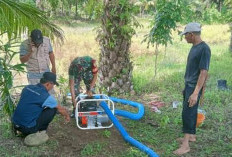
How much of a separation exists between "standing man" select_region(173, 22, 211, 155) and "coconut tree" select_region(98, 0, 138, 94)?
287cm

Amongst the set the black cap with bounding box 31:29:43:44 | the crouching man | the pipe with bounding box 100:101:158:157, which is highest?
the black cap with bounding box 31:29:43:44

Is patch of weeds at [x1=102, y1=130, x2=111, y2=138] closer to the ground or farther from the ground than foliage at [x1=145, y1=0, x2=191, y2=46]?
closer to the ground

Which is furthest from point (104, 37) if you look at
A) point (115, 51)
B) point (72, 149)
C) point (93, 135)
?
point (72, 149)

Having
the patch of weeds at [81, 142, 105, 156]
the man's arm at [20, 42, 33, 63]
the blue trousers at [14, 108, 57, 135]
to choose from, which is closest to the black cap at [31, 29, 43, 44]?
the man's arm at [20, 42, 33, 63]

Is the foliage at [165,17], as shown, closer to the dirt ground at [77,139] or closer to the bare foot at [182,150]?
the dirt ground at [77,139]

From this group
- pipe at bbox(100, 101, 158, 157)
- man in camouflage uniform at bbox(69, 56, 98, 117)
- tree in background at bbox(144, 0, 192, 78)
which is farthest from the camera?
tree in background at bbox(144, 0, 192, 78)

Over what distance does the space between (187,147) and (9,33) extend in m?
2.92

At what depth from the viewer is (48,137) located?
469 cm

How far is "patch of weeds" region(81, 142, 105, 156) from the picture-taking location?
4.36m

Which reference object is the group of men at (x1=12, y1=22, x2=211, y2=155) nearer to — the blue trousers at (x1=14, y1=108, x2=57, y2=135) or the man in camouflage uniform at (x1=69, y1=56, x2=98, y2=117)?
the blue trousers at (x1=14, y1=108, x2=57, y2=135)

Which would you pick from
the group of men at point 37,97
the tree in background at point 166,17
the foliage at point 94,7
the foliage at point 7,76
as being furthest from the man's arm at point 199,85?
the tree in background at point 166,17

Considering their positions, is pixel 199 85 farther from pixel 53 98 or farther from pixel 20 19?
pixel 20 19

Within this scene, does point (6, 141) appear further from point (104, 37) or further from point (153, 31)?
point (153, 31)

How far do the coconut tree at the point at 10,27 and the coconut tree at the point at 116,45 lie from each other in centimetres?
239
